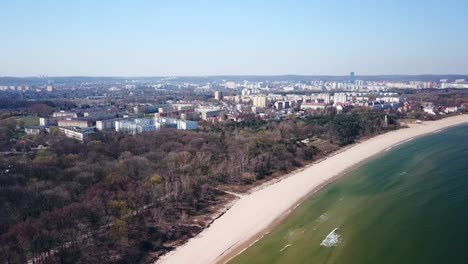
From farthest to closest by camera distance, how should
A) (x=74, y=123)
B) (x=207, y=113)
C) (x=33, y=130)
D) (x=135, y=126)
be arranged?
(x=207, y=113) < (x=74, y=123) < (x=135, y=126) < (x=33, y=130)

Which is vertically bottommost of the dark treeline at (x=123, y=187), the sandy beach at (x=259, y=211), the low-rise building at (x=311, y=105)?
the sandy beach at (x=259, y=211)

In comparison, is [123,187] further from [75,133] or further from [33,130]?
[33,130]

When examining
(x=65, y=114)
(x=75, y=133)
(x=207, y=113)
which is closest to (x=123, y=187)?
(x=75, y=133)

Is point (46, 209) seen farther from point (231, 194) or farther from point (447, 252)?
point (447, 252)

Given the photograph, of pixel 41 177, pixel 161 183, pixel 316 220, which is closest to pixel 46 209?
pixel 41 177

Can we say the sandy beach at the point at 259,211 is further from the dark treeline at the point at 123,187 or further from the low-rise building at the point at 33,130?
the low-rise building at the point at 33,130

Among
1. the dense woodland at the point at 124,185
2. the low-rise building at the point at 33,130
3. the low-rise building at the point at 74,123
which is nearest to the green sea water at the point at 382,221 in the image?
the dense woodland at the point at 124,185

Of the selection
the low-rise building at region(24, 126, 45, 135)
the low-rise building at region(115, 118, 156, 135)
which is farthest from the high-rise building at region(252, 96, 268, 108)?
the low-rise building at region(24, 126, 45, 135)
